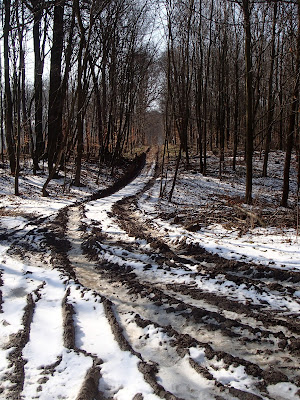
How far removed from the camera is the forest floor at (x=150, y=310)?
264cm

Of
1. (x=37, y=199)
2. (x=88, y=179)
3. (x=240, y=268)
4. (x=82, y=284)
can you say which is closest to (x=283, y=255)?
(x=240, y=268)

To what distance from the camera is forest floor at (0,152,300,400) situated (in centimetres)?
264

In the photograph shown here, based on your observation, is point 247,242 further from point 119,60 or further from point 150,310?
point 119,60

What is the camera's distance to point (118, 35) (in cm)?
2145

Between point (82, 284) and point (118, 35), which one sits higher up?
point (118, 35)

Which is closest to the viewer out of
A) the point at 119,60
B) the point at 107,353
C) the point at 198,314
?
the point at 107,353

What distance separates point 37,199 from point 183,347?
11173 millimetres

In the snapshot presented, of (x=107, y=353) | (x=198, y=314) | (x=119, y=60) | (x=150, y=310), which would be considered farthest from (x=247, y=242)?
(x=119, y=60)

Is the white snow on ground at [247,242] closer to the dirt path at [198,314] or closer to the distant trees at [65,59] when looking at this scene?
the dirt path at [198,314]

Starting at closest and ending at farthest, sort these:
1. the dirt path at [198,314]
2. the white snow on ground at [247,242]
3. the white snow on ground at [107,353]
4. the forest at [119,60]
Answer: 1. the white snow on ground at [107,353]
2. the dirt path at [198,314]
3. the white snow on ground at [247,242]
4. the forest at [119,60]

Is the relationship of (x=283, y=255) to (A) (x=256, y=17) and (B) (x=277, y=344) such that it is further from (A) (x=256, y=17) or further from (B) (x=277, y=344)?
(A) (x=256, y=17)

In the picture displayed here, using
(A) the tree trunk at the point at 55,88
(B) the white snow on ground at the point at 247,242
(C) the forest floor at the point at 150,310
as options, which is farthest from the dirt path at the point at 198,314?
(A) the tree trunk at the point at 55,88

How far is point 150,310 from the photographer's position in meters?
3.85

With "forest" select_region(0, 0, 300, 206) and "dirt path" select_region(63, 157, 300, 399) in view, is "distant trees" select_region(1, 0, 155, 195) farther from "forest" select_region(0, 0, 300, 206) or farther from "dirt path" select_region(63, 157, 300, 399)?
"dirt path" select_region(63, 157, 300, 399)
